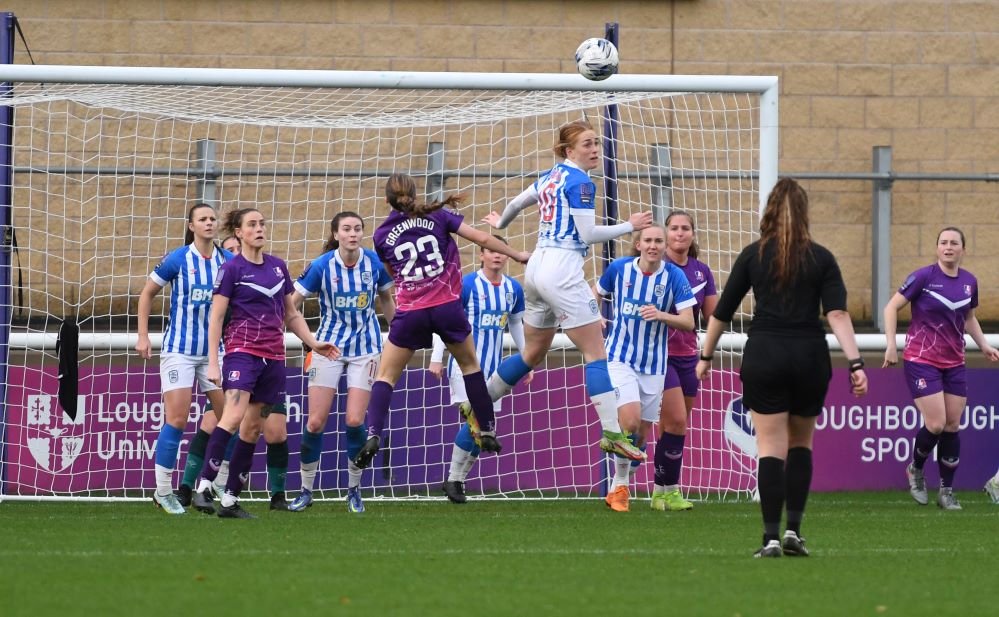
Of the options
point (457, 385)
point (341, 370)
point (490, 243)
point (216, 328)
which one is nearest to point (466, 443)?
point (457, 385)

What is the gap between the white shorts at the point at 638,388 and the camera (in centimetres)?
977

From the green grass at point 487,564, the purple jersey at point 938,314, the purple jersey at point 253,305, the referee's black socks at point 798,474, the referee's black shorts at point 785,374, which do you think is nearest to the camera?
the green grass at point 487,564

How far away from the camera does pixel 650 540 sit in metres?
7.90

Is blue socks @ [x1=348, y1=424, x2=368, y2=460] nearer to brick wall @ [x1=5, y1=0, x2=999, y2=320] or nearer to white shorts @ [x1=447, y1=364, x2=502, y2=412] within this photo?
white shorts @ [x1=447, y1=364, x2=502, y2=412]

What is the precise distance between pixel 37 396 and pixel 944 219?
8.96 m

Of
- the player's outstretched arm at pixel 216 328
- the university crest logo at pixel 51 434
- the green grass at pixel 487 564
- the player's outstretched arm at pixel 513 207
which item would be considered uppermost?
the player's outstretched arm at pixel 513 207

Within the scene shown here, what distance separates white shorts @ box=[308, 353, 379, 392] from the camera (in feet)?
33.0

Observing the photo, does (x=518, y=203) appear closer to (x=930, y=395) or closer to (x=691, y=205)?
Answer: (x=930, y=395)

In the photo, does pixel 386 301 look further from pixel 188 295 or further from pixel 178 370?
pixel 178 370

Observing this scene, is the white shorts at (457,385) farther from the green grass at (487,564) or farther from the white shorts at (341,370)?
the green grass at (487,564)

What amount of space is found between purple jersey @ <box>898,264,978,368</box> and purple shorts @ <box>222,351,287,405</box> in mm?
4553

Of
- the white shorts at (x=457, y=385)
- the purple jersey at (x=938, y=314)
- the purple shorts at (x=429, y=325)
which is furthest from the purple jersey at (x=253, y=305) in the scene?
the purple jersey at (x=938, y=314)

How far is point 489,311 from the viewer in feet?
37.2

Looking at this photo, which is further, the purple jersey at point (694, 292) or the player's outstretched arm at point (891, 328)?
the player's outstretched arm at point (891, 328)
